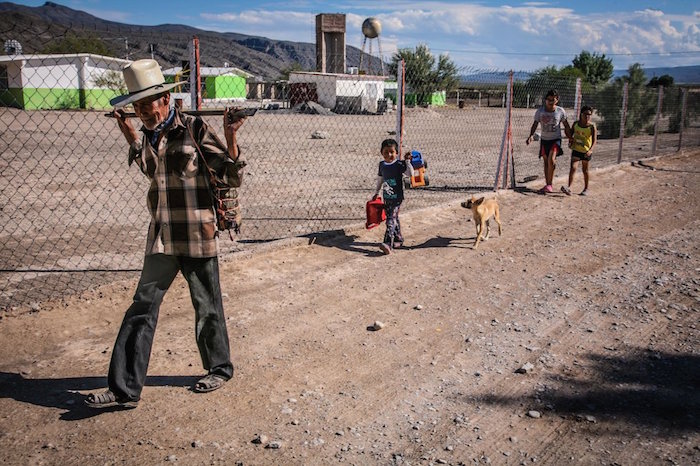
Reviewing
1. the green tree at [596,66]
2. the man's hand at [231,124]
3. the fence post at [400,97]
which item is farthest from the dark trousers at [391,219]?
the green tree at [596,66]

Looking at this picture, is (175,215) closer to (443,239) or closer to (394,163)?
(394,163)

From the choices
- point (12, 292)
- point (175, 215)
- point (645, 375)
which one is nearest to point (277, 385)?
point (175, 215)

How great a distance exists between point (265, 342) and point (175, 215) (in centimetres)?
144

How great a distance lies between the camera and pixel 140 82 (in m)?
3.32

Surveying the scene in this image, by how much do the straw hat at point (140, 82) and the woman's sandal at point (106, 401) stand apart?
1698 mm

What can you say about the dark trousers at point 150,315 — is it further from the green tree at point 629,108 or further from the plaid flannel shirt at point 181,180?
the green tree at point 629,108

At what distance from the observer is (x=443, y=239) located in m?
7.47

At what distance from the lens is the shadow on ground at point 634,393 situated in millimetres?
3520

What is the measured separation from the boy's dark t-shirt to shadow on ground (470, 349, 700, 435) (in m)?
3.06

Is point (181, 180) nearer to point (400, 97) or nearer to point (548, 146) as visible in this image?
point (400, 97)

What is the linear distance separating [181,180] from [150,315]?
829 mm

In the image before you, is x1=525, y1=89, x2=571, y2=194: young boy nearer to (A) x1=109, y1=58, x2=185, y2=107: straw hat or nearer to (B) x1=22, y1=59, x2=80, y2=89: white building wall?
(A) x1=109, y1=58, x2=185, y2=107: straw hat

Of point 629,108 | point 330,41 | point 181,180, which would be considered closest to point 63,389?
point 181,180

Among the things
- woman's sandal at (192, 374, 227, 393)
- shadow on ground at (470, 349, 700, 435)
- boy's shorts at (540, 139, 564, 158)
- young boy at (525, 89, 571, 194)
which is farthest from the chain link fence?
shadow on ground at (470, 349, 700, 435)
